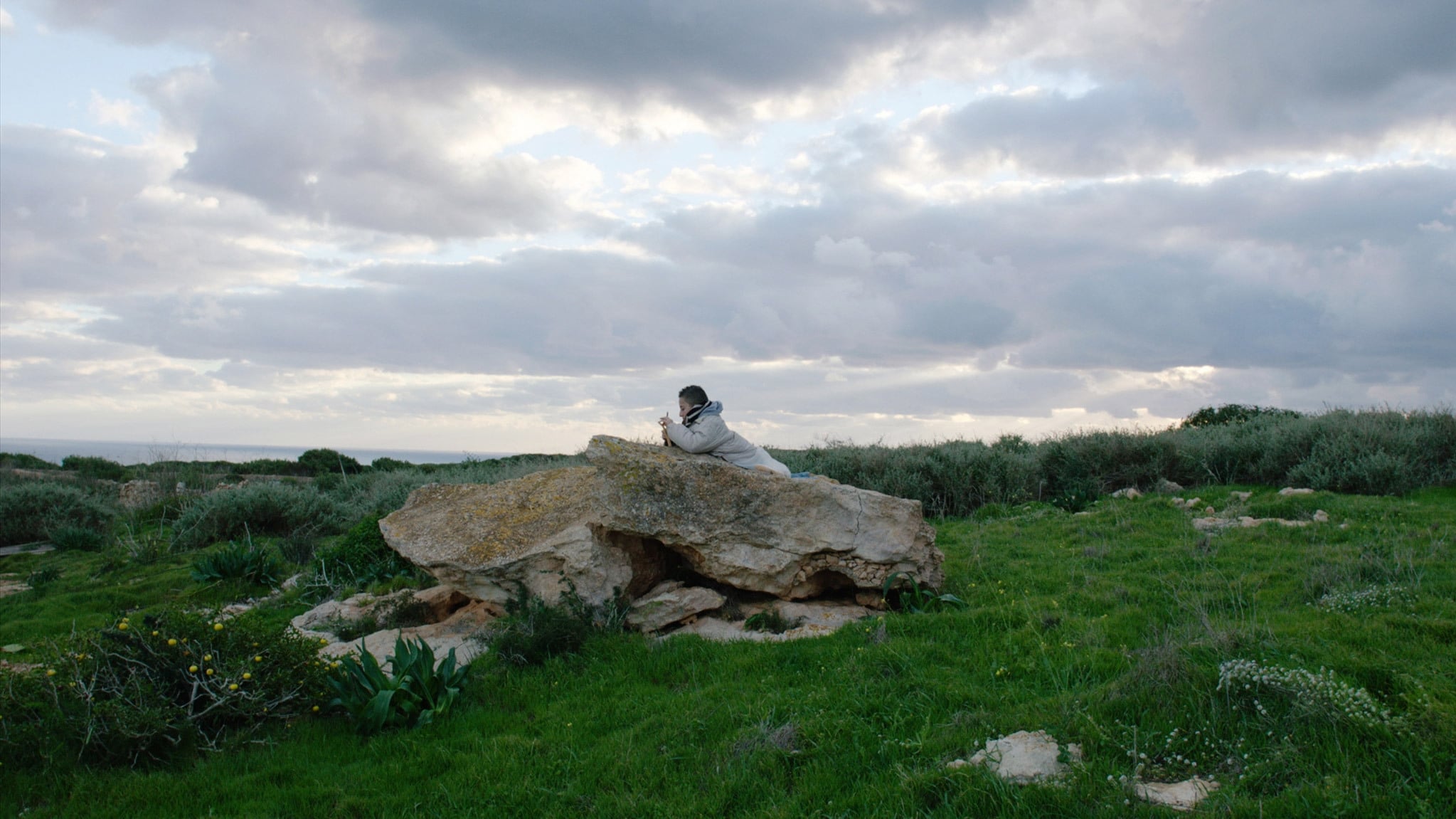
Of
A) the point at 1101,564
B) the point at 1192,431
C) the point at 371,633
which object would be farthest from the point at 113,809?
the point at 1192,431

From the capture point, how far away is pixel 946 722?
16.8 ft

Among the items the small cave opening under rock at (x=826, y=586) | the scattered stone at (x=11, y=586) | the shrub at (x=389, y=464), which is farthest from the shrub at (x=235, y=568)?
the shrub at (x=389, y=464)

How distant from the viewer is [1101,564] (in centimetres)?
896

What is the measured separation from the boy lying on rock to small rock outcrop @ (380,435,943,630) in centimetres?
40

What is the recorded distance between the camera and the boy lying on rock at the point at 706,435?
8680 mm

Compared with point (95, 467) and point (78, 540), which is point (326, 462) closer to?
point (95, 467)

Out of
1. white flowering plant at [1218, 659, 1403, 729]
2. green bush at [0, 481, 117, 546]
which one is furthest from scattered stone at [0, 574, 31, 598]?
white flowering plant at [1218, 659, 1403, 729]

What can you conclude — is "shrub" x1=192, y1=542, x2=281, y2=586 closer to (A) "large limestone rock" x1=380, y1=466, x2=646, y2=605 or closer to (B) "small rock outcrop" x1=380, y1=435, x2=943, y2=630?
(A) "large limestone rock" x1=380, y1=466, x2=646, y2=605

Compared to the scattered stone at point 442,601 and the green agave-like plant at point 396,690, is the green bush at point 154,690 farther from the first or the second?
the scattered stone at point 442,601

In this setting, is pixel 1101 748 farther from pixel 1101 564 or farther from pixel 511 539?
pixel 511 539

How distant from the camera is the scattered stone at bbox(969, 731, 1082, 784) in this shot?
4250 mm

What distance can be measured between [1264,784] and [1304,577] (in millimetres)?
4341

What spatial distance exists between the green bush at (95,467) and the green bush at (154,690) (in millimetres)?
25346

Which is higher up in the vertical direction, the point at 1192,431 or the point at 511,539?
the point at 1192,431
